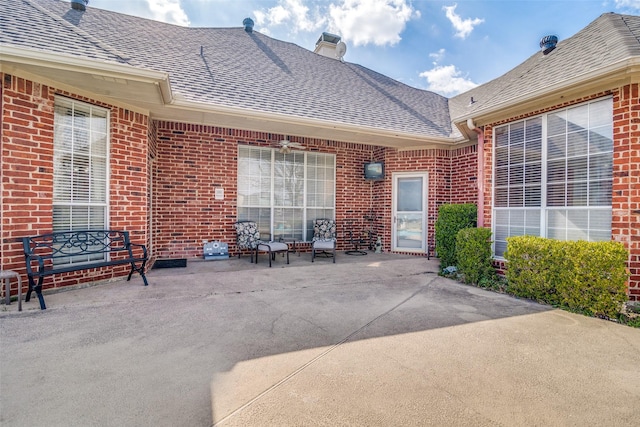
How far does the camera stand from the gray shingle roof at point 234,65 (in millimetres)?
4520

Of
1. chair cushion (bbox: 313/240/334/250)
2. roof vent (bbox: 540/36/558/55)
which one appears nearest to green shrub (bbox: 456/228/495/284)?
chair cushion (bbox: 313/240/334/250)

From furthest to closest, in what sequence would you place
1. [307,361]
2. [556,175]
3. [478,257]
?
[478,257] → [556,175] → [307,361]

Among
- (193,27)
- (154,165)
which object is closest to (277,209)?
(154,165)

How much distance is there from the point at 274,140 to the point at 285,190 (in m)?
1.30

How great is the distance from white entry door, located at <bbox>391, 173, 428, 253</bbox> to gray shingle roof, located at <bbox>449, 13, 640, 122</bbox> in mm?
2953

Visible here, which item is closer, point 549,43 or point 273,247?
point 273,247

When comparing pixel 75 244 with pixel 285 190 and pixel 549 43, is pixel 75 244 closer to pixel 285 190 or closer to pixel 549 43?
pixel 285 190

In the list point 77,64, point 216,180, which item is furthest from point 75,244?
point 216,180

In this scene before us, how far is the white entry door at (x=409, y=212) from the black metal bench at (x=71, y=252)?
6205 millimetres

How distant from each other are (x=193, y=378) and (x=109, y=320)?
69.6 inches

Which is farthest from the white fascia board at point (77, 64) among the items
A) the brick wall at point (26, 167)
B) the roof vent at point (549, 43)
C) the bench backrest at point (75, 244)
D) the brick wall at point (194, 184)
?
the roof vent at point (549, 43)

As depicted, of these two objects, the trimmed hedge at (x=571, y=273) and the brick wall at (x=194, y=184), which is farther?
the brick wall at (x=194, y=184)

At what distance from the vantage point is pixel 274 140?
777cm

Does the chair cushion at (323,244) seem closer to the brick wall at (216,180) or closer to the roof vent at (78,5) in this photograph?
the brick wall at (216,180)
